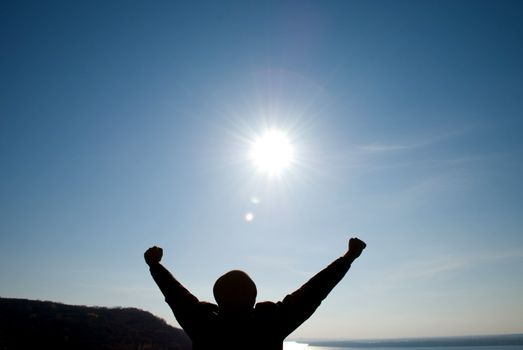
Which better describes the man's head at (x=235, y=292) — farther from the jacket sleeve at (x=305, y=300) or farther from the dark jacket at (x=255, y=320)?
the jacket sleeve at (x=305, y=300)

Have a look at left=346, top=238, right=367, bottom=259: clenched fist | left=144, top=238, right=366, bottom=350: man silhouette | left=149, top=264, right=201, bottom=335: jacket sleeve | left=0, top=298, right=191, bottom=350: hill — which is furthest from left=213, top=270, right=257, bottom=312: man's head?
left=0, top=298, right=191, bottom=350: hill

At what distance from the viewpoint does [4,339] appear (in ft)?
89.9

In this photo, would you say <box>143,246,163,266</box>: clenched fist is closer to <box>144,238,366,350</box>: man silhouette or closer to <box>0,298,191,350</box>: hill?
<box>144,238,366,350</box>: man silhouette

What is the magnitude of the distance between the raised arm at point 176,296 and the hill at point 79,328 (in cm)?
3040

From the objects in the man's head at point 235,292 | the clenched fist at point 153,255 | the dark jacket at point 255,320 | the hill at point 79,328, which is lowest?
the dark jacket at point 255,320

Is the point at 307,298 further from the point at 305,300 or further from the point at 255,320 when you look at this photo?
the point at 255,320

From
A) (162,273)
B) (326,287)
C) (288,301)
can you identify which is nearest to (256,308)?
(288,301)

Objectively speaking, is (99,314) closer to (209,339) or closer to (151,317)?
(151,317)

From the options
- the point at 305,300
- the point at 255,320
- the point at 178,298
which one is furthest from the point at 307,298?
the point at 178,298

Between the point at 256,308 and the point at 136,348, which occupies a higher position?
the point at 136,348

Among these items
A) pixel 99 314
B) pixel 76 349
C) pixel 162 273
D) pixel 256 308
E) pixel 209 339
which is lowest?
pixel 209 339

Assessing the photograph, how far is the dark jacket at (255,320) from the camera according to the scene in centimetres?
293

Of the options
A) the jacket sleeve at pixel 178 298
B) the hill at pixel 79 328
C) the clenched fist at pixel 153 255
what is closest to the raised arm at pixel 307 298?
the jacket sleeve at pixel 178 298

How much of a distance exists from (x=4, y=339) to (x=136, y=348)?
9759mm
